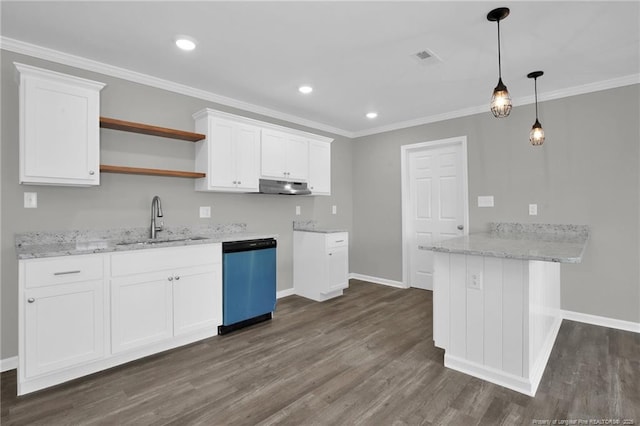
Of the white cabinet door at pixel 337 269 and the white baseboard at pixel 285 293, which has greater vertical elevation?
the white cabinet door at pixel 337 269

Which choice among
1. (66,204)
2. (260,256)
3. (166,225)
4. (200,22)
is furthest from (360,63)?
(66,204)

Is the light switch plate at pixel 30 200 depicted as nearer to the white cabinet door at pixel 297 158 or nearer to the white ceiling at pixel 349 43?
the white ceiling at pixel 349 43

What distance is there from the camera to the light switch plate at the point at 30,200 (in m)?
2.53

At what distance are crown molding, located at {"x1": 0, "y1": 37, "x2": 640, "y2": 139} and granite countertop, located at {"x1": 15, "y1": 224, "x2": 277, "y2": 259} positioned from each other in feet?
4.71

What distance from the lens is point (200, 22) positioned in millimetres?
2273

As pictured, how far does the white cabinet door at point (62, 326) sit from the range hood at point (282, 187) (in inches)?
75.8

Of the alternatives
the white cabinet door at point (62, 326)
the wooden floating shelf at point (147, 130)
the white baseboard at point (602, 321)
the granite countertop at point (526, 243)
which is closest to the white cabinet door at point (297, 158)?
the wooden floating shelf at point (147, 130)

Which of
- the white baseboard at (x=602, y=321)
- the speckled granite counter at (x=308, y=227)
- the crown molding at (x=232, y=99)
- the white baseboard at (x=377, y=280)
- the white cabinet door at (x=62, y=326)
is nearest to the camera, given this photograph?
the white cabinet door at (x=62, y=326)

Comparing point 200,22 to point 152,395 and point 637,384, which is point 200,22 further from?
point 637,384

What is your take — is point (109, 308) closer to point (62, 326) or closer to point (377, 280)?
point (62, 326)

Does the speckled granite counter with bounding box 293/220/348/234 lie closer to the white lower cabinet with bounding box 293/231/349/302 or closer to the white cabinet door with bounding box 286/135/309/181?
the white lower cabinet with bounding box 293/231/349/302

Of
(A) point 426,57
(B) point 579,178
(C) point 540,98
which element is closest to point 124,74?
(A) point 426,57

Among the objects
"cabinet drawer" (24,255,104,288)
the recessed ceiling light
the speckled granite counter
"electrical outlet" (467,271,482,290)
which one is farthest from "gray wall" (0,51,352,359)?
"electrical outlet" (467,271,482,290)

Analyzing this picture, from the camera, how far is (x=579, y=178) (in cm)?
345
